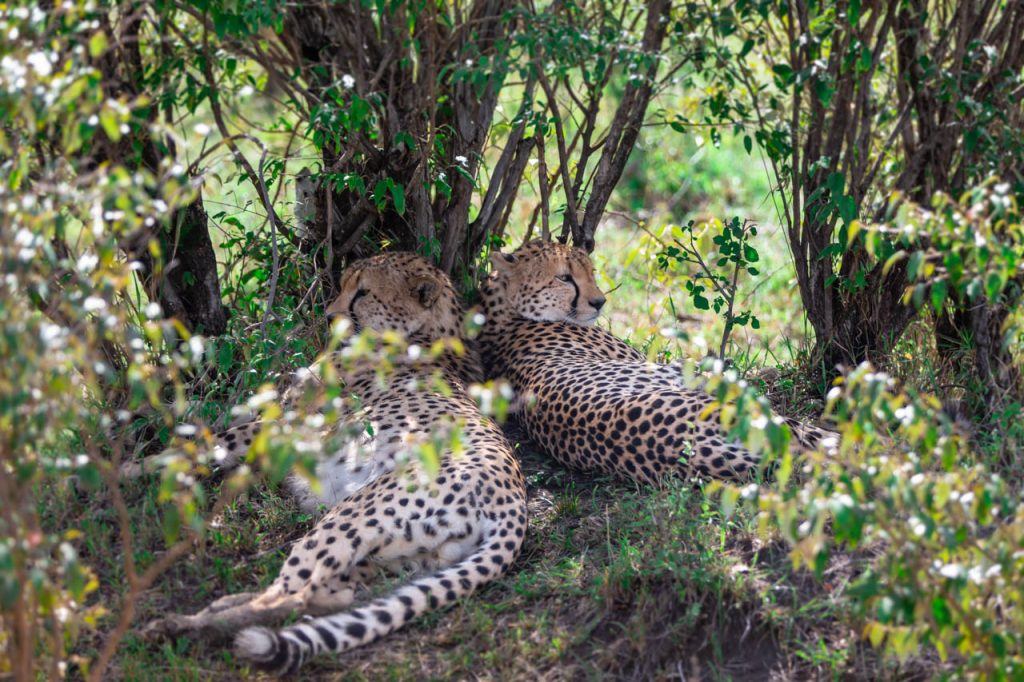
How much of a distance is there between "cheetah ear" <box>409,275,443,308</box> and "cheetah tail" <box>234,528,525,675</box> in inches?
58.2

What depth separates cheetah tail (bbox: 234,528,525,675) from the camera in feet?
10.4

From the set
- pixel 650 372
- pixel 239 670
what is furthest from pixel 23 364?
pixel 650 372

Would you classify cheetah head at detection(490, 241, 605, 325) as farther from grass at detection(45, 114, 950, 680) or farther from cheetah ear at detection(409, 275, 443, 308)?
grass at detection(45, 114, 950, 680)

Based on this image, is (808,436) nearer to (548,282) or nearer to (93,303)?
(548,282)

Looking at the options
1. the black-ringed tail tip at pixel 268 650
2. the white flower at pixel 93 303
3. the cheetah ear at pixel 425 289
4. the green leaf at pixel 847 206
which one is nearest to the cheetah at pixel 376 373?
the cheetah ear at pixel 425 289

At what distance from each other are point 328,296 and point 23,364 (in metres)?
3.00

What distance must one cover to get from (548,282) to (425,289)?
23.3 inches

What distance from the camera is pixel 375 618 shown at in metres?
3.44

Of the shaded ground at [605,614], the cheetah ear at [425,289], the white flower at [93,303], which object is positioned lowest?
the shaded ground at [605,614]

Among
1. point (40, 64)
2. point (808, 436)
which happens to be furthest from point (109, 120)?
point (808, 436)

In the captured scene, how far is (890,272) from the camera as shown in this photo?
484 cm

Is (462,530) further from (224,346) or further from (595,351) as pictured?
(595,351)

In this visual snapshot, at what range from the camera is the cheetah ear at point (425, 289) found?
16.6ft

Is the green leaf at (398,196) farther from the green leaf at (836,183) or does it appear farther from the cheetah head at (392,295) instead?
the green leaf at (836,183)
